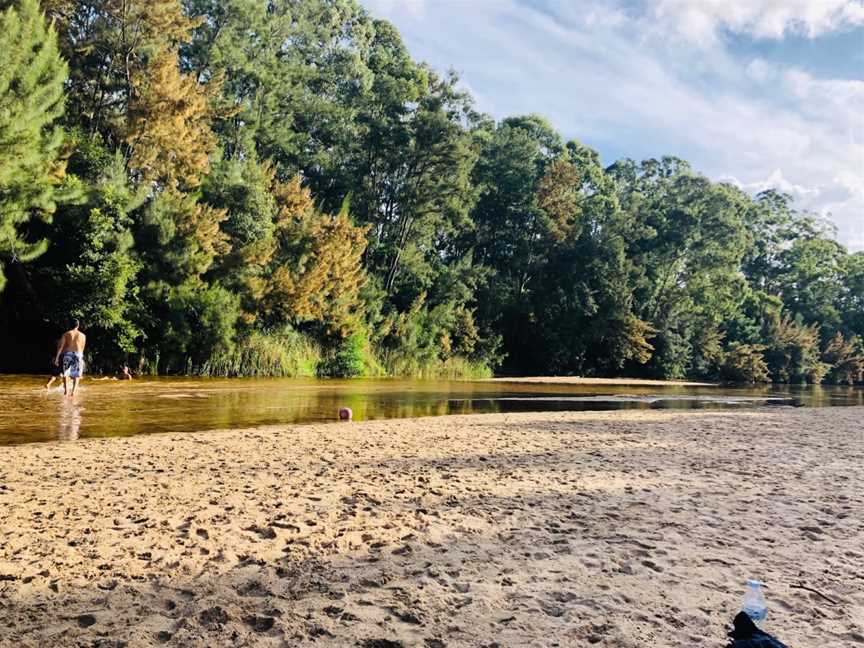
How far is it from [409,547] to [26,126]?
22.9 m

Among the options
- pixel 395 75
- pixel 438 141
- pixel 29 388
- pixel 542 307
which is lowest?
pixel 29 388

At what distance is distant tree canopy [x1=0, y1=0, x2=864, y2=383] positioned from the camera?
78.5ft

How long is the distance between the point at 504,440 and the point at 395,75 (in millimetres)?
37622

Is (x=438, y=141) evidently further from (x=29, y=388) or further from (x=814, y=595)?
(x=814, y=595)

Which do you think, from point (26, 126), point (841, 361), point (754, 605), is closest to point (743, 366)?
point (841, 361)

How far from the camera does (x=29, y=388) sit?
54.7 ft

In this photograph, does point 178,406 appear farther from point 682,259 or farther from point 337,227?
point 682,259

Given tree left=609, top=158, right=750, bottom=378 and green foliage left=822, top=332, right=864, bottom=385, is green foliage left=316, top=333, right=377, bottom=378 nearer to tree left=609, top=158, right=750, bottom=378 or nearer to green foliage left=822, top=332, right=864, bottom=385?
tree left=609, top=158, right=750, bottom=378

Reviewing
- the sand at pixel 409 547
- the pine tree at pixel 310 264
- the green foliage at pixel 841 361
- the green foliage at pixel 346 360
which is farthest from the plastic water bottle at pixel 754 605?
the green foliage at pixel 841 361

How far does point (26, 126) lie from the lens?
20984mm

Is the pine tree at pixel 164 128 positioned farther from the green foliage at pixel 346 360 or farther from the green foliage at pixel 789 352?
the green foliage at pixel 789 352

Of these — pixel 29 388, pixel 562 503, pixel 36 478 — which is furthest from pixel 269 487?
pixel 29 388

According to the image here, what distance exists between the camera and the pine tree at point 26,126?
67.4 ft

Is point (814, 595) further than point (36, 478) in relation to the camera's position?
No
